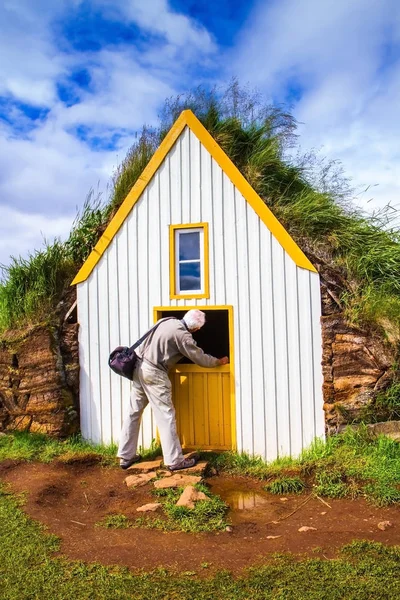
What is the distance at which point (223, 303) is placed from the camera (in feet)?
23.5

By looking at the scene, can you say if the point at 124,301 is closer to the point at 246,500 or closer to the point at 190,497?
the point at 190,497

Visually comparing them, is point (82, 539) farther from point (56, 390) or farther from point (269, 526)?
point (56, 390)

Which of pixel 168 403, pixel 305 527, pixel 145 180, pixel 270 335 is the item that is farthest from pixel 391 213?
pixel 305 527

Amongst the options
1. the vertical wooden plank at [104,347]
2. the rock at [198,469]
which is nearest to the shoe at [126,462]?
the vertical wooden plank at [104,347]

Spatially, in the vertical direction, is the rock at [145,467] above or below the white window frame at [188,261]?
below

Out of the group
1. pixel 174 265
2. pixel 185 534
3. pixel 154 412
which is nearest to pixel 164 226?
pixel 174 265

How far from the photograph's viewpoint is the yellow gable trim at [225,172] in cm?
693

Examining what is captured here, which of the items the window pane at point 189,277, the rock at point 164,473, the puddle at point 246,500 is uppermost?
the window pane at point 189,277

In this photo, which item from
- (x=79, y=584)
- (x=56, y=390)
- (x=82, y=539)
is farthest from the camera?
(x=56, y=390)

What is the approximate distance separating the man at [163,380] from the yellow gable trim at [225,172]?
1620 mm

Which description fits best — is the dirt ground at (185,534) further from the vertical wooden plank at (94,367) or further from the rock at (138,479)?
the vertical wooden plank at (94,367)

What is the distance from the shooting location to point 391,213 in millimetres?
7832

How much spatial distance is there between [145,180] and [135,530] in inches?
192

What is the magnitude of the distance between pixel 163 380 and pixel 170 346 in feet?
1.55
